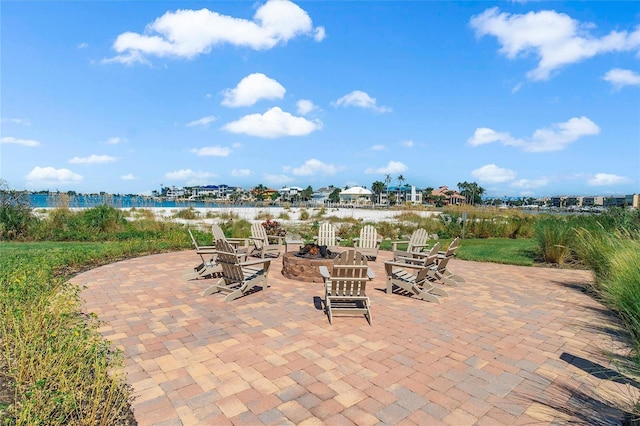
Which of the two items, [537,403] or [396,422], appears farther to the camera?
[537,403]

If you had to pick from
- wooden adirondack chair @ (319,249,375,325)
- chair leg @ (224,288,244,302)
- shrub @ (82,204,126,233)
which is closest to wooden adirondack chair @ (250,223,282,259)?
chair leg @ (224,288,244,302)

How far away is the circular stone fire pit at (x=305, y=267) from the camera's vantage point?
21.8ft

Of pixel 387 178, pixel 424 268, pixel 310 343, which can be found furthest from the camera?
pixel 387 178

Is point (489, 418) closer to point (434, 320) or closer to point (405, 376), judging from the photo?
point (405, 376)

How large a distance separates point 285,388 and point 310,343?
952 millimetres

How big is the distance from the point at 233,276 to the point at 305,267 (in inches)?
61.8

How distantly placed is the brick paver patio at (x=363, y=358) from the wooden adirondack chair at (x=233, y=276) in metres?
0.22

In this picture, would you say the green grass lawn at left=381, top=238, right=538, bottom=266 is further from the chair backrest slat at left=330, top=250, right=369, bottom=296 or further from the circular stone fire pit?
the chair backrest slat at left=330, top=250, right=369, bottom=296

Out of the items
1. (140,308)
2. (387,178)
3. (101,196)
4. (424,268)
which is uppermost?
(387,178)

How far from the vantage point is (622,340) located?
4094 mm

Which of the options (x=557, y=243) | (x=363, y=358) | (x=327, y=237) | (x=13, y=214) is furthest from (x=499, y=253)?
(x=13, y=214)

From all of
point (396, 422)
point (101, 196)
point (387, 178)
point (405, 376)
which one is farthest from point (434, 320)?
point (387, 178)

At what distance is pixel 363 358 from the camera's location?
349cm

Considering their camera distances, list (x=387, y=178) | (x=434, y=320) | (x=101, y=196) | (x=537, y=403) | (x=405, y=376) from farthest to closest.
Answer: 1. (x=387, y=178)
2. (x=101, y=196)
3. (x=434, y=320)
4. (x=405, y=376)
5. (x=537, y=403)
